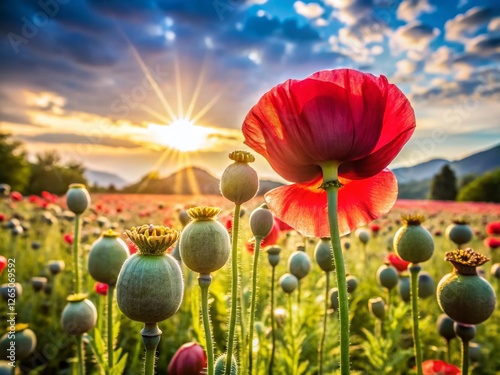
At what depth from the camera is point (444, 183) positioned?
3472 centimetres

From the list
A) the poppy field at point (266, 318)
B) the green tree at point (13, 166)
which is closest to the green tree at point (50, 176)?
the green tree at point (13, 166)

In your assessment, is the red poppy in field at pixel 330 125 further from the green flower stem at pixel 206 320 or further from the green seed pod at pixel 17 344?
the green seed pod at pixel 17 344

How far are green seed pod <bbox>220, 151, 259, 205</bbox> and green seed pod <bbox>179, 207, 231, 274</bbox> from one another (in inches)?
7.0

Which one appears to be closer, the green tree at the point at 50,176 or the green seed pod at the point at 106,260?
the green seed pod at the point at 106,260

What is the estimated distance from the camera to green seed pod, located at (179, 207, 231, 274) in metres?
0.97

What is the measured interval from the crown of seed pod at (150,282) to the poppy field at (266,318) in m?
0.02

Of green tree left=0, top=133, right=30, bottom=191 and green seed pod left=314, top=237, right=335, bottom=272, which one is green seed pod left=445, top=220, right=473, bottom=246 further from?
green tree left=0, top=133, right=30, bottom=191

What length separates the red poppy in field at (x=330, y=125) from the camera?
3.02ft

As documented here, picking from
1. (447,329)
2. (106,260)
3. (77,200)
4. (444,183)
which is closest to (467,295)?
(447,329)

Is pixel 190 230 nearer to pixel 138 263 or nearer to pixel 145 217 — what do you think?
pixel 138 263

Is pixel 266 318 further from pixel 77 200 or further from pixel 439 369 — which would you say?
pixel 77 200

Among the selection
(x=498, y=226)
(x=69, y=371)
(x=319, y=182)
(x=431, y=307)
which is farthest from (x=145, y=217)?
(x=319, y=182)

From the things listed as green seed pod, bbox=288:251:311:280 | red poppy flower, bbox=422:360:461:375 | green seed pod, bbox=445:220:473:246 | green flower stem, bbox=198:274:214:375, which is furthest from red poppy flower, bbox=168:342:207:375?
green seed pod, bbox=445:220:473:246

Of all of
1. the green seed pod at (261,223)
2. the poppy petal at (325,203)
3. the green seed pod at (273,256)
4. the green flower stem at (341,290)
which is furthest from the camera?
the green seed pod at (273,256)
